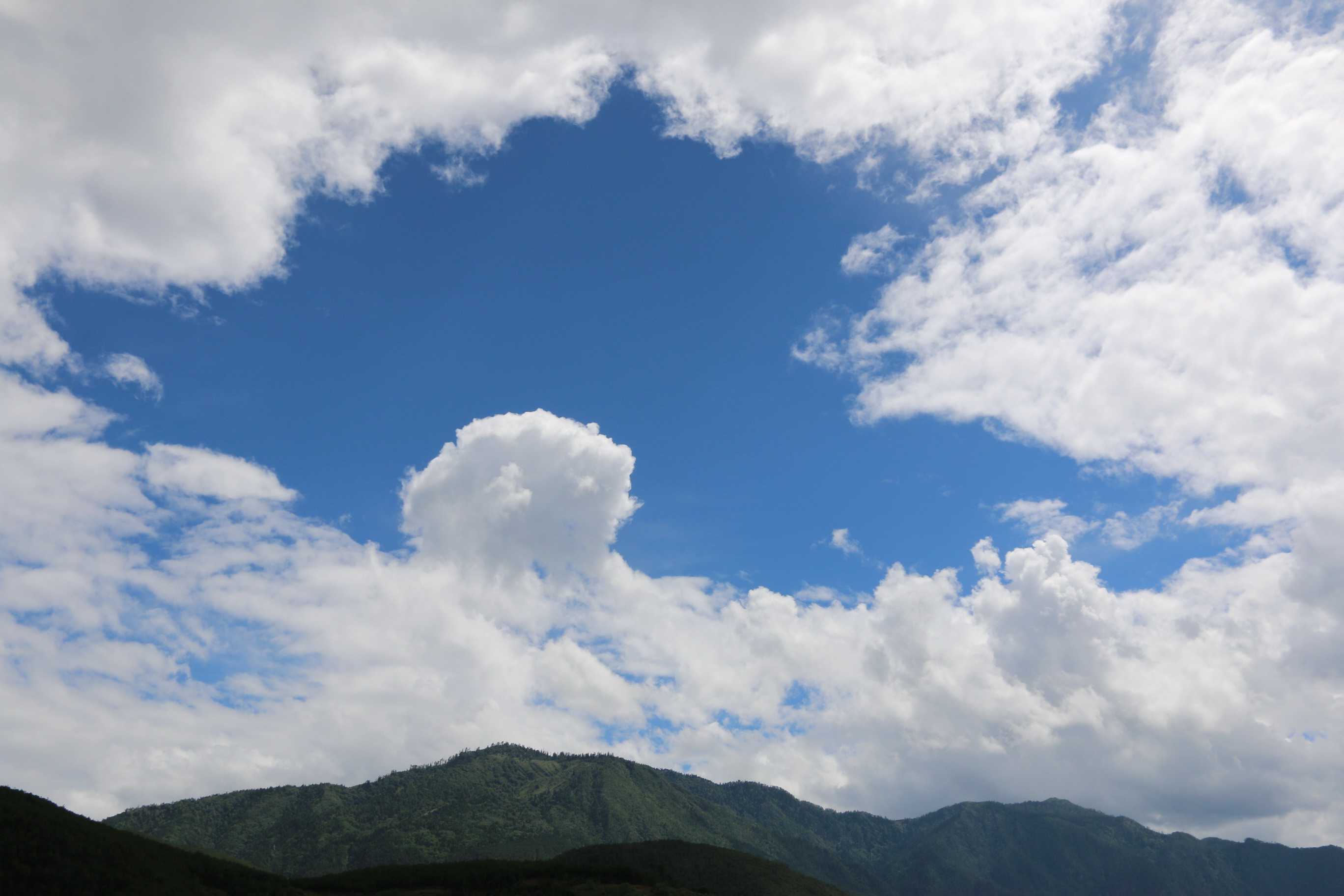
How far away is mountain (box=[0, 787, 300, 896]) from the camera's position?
4884 cm

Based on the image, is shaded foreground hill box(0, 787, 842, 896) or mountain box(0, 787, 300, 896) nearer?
mountain box(0, 787, 300, 896)

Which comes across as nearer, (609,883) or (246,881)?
(246,881)

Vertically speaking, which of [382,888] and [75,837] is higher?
[75,837]

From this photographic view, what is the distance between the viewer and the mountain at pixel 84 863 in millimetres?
48844

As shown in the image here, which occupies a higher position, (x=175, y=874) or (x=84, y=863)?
(x=84, y=863)

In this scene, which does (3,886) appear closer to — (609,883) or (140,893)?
(140,893)

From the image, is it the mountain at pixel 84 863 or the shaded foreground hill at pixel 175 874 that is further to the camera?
the shaded foreground hill at pixel 175 874

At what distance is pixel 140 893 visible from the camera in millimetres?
53312

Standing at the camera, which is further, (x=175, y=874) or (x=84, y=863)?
(x=175, y=874)

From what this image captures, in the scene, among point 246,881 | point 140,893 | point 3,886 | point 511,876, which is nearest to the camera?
point 3,886

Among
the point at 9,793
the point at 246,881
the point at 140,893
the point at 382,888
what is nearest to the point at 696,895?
the point at 382,888

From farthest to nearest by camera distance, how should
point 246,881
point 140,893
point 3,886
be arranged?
point 246,881 < point 140,893 < point 3,886

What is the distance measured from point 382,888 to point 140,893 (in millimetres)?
37295

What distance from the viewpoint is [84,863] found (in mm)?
52562
